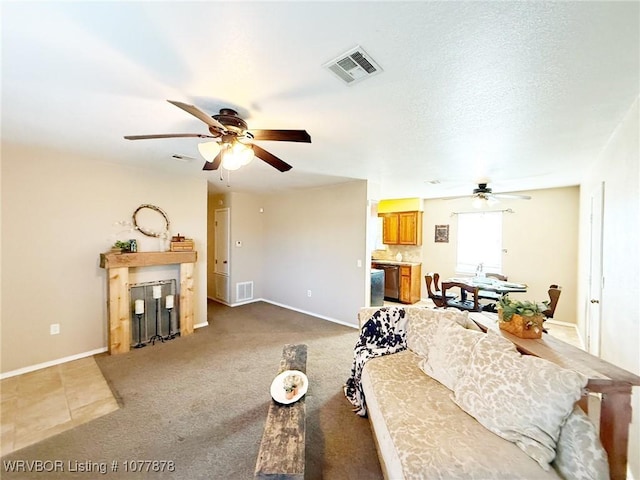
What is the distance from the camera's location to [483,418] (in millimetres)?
1441

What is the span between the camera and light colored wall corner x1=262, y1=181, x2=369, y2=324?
4.47 meters

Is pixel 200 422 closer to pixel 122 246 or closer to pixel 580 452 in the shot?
pixel 580 452

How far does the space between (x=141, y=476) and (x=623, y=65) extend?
150 inches

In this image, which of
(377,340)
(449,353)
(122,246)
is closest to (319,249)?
(377,340)

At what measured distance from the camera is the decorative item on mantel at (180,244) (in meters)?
3.92

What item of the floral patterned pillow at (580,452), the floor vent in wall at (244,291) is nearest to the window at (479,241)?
the floral patterned pillow at (580,452)

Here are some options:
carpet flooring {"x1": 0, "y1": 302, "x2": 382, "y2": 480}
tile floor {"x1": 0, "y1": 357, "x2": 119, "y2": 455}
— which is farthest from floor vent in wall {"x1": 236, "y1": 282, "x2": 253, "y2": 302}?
tile floor {"x1": 0, "y1": 357, "x2": 119, "y2": 455}

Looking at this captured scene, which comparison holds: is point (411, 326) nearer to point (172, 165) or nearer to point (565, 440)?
point (565, 440)

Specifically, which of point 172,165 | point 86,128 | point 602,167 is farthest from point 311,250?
point 602,167

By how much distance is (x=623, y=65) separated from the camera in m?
1.37

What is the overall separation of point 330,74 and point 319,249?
3.79m

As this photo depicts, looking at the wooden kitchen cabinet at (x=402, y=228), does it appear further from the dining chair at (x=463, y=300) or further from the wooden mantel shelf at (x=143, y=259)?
the wooden mantel shelf at (x=143, y=259)

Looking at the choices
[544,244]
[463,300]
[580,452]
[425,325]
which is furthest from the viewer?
[544,244]

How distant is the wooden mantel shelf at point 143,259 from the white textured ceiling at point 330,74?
1419mm
